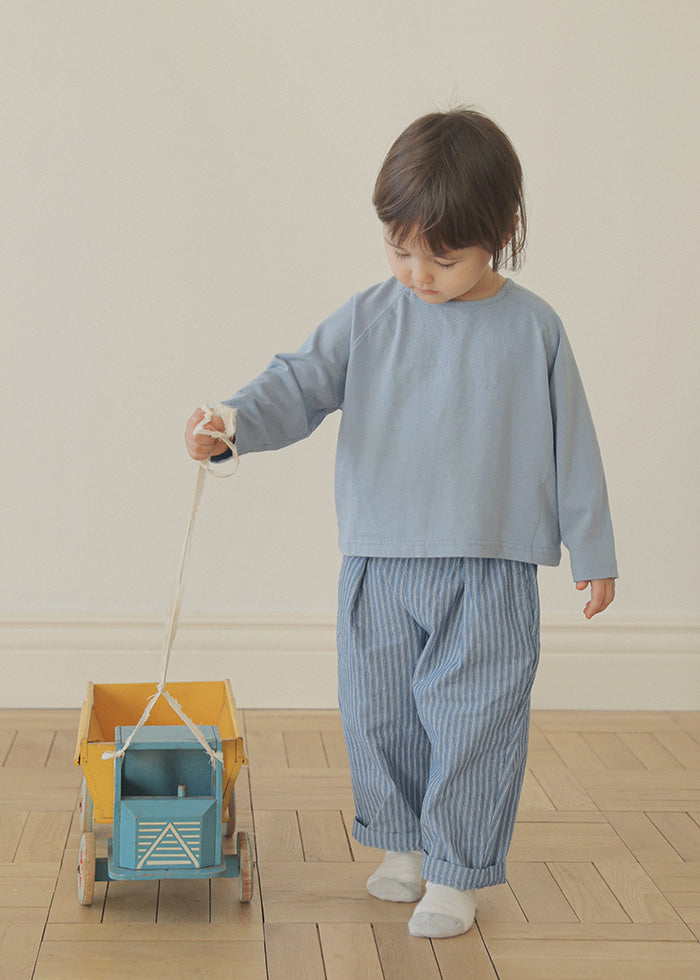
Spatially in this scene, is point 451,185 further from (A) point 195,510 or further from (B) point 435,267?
(A) point 195,510

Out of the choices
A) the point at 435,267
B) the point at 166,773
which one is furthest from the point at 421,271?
the point at 166,773

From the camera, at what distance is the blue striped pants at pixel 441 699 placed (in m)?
1.39

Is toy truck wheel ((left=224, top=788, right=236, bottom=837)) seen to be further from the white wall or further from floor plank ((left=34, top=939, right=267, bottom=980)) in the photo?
the white wall

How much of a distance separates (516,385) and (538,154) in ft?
3.46

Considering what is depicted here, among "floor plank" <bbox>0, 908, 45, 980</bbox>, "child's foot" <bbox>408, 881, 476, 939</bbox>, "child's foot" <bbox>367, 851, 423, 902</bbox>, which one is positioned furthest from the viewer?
"child's foot" <bbox>367, 851, 423, 902</bbox>

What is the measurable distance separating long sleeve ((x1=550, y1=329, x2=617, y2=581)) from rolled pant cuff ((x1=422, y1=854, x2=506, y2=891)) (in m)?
0.38

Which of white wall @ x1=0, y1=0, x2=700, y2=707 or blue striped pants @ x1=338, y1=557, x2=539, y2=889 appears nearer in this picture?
blue striped pants @ x1=338, y1=557, x2=539, y2=889

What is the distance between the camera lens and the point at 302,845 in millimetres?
1644

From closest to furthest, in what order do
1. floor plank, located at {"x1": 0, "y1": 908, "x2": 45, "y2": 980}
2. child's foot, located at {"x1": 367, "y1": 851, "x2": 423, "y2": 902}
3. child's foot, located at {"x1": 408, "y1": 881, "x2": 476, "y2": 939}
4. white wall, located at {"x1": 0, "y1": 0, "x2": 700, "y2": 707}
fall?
floor plank, located at {"x1": 0, "y1": 908, "x2": 45, "y2": 980}
child's foot, located at {"x1": 408, "y1": 881, "x2": 476, "y2": 939}
child's foot, located at {"x1": 367, "y1": 851, "x2": 423, "y2": 902}
white wall, located at {"x1": 0, "y1": 0, "x2": 700, "y2": 707}

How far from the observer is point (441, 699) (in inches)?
55.1

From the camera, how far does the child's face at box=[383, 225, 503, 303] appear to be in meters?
1.31

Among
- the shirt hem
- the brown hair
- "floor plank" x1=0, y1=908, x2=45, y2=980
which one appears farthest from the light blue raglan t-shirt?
"floor plank" x1=0, y1=908, x2=45, y2=980

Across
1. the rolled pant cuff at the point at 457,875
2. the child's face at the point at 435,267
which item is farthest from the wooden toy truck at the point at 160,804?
the child's face at the point at 435,267

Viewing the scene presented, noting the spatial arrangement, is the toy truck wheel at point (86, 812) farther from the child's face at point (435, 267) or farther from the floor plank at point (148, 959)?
the child's face at point (435, 267)
